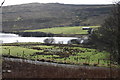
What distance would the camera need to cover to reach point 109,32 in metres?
36.5

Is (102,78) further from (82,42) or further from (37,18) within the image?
(37,18)

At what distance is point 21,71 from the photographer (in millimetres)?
22391

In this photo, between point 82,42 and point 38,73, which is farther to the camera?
point 82,42

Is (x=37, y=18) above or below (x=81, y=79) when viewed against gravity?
above

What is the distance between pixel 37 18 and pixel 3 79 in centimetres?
17918

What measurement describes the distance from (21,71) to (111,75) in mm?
7895

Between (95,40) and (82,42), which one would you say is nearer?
(95,40)

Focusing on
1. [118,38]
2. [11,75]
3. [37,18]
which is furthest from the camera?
[37,18]

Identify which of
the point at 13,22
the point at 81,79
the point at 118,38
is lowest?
the point at 81,79

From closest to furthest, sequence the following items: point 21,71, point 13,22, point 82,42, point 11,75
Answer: point 11,75 → point 21,71 → point 82,42 → point 13,22

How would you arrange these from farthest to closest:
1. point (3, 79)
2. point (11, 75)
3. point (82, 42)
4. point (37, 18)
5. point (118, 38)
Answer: point (37, 18) → point (82, 42) → point (118, 38) → point (11, 75) → point (3, 79)

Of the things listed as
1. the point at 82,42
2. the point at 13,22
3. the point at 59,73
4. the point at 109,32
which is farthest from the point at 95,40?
the point at 13,22

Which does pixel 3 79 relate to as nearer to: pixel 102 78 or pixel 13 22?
pixel 102 78

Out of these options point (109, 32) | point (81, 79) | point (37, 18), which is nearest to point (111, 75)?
point (81, 79)
